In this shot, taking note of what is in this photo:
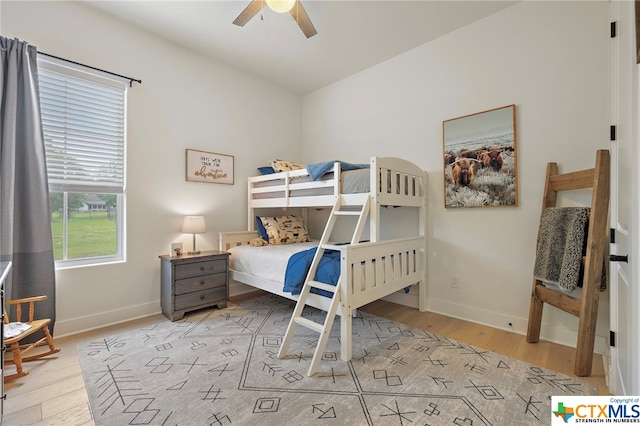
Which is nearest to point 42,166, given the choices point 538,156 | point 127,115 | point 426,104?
point 127,115

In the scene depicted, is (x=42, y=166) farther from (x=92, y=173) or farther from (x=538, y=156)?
(x=538, y=156)

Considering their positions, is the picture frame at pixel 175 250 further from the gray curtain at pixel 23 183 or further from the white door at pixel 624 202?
the white door at pixel 624 202

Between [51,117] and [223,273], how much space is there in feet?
6.74

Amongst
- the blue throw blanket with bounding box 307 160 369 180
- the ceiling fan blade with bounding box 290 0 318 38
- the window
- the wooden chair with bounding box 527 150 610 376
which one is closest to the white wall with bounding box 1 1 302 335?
the window

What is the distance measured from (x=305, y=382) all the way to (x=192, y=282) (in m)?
1.69

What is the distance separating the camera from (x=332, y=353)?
2160 millimetres

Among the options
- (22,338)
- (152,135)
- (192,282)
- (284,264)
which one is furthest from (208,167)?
(22,338)

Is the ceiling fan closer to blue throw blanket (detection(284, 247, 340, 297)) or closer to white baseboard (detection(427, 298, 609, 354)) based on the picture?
blue throw blanket (detection(284, 247, 340, 297))

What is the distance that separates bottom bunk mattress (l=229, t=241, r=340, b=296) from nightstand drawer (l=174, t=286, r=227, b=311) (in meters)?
0.31

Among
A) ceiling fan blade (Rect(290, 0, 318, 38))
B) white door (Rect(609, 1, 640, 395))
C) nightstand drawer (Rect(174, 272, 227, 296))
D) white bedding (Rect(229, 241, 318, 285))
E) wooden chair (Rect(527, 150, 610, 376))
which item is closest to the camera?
white door (Rect(609, 1, 640, 395))

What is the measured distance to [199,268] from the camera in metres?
2.96

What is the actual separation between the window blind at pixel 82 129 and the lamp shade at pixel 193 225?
661 mm

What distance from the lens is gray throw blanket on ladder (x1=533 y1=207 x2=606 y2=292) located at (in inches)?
79.0

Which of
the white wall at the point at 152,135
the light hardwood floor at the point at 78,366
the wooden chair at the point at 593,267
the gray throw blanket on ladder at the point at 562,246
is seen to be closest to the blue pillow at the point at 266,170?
the white wall at the point at 152,135
